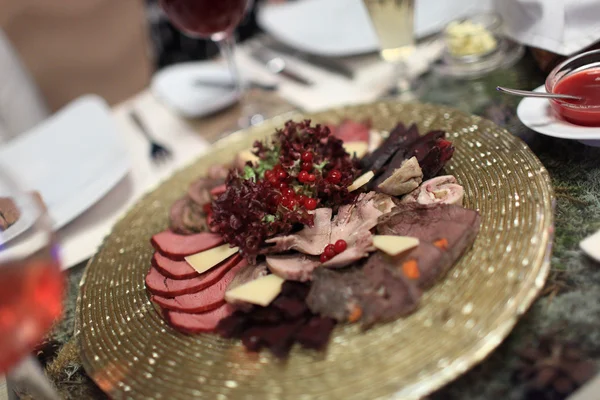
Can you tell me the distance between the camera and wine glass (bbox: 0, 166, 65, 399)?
81 cm

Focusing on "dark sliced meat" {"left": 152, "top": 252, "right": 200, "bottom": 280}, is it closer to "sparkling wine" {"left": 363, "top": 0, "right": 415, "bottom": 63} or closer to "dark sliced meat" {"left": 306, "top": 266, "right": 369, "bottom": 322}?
"dark sliced meat" {"left": 306, "top": 266, "right": 369, "bottom": 322}

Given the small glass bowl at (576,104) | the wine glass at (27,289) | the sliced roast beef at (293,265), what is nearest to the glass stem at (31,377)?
the wine glass at (27,289)

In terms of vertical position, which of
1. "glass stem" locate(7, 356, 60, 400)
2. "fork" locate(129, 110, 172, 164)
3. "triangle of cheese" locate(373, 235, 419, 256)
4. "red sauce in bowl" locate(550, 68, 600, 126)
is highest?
"glass stem" locate(7, 356, 60, 400)

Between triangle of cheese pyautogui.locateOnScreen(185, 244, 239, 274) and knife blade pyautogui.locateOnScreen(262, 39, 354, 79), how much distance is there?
1190mm

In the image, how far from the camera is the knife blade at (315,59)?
2275 mm

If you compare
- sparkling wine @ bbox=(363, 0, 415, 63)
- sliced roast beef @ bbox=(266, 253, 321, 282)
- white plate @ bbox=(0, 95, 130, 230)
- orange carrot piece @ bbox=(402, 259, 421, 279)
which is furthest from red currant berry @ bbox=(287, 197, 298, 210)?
sparkling wine @ bbox=(363, 0, 415, 63)

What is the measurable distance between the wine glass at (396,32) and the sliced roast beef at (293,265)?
1047 millimetres

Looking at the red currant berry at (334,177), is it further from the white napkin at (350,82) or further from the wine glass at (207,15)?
the wine glass at (207,15)

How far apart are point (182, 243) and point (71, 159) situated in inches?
34.8

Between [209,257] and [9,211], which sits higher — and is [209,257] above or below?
below

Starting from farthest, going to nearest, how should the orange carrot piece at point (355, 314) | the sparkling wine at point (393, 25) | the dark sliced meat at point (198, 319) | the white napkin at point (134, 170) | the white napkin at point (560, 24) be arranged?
the sparkling wine at point (393, 25) < the white napkin at point (134, 170) < the white napkin at point (560, 24) < the dark sliced meat at point (198, 319) < the orange carrot piece at point (355, 314)

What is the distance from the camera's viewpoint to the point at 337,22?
250 centimetres

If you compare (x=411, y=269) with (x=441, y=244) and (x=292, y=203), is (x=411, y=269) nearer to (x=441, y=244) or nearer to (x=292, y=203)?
(x=441, y=244)

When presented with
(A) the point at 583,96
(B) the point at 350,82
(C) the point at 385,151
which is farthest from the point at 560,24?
(B) the point at 350,82
